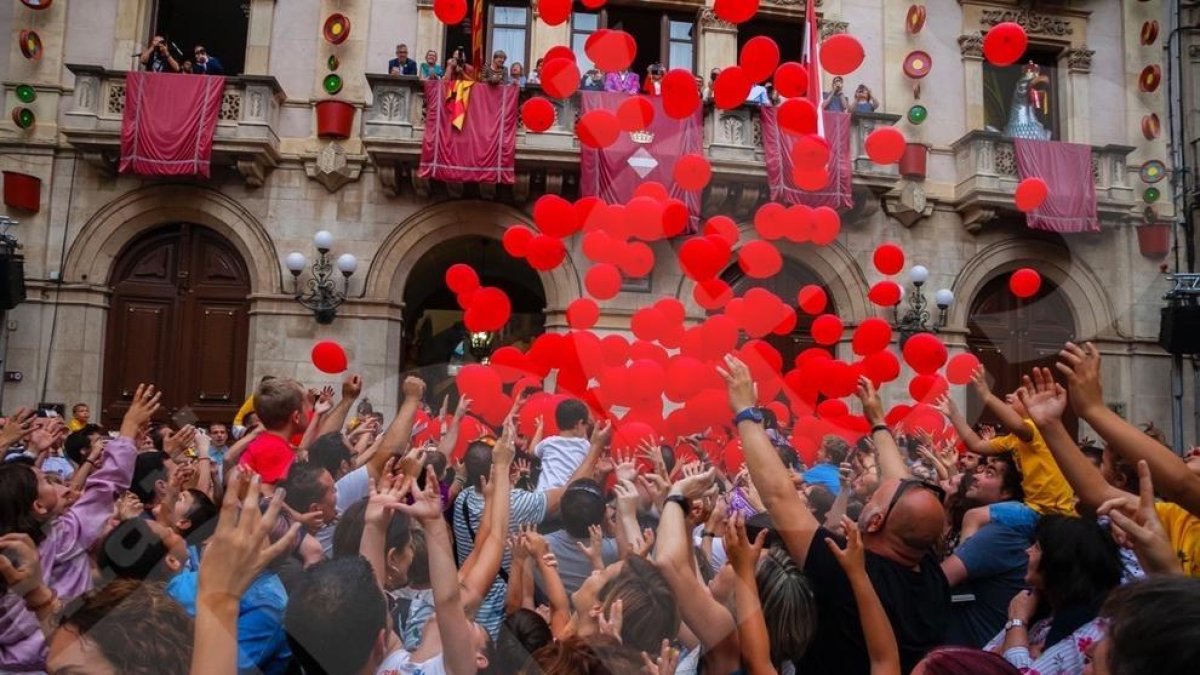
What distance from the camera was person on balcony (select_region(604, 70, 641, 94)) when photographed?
532 inches

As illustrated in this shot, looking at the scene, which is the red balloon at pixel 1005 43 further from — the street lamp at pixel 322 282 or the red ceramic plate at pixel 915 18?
the street lamp at pixel 322 282

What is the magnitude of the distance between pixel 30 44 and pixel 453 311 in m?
7.39

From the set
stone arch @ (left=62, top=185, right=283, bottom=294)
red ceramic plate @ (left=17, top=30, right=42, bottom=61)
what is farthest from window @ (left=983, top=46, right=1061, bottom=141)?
red ceramic plate @ (left=17, top=30, right=42, bottom=61)

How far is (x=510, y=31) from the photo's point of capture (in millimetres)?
14773

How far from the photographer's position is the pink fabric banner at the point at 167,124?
1295cm

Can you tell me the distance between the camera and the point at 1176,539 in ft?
11.7

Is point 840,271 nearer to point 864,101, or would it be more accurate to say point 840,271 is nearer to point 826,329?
point 864,101

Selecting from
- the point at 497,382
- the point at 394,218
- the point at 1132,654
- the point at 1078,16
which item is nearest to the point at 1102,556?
the point at 1132,654

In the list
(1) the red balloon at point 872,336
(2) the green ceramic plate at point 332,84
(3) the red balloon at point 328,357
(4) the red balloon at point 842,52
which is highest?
(2) the green ceramic plate at point 332,84

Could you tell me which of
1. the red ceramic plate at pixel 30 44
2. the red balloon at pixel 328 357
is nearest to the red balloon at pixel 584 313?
the red balloon at pixel 328 357

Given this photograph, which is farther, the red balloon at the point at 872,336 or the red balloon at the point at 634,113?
the red balloon at the point at 872,336

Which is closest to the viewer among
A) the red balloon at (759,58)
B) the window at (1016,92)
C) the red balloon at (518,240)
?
the red balloon at (759,58)

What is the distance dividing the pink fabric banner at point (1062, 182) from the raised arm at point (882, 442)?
37.8ft

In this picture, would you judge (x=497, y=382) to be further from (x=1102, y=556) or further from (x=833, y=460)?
(x=1102, y=556)
